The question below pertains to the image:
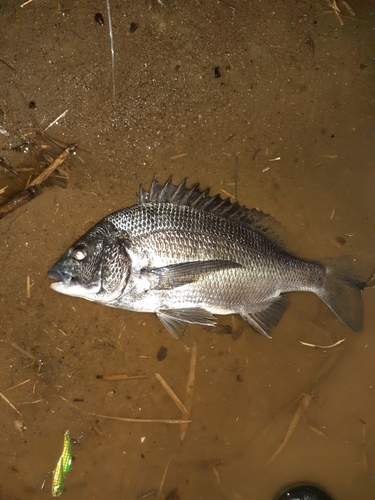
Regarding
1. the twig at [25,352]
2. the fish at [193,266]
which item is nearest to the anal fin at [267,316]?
the fish at [193,266]

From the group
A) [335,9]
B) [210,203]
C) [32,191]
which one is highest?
[335,9]

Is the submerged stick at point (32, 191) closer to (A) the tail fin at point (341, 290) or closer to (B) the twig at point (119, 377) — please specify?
(B) the twig at point (119, 377)

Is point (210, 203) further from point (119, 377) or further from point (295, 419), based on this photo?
point (295, 419)

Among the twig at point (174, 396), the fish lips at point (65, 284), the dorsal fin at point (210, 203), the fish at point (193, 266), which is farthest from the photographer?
the twig at point (174, 396)

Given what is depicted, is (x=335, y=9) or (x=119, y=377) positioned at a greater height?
(x=335, y=9)

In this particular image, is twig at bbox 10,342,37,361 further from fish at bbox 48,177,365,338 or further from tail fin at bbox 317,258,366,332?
tail fin at bbox 317,258,366,332

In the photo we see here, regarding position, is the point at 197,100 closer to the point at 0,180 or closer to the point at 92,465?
the point at 0,180

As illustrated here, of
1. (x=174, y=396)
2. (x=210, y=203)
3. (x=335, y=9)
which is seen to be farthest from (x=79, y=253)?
(x=335, y=9)
